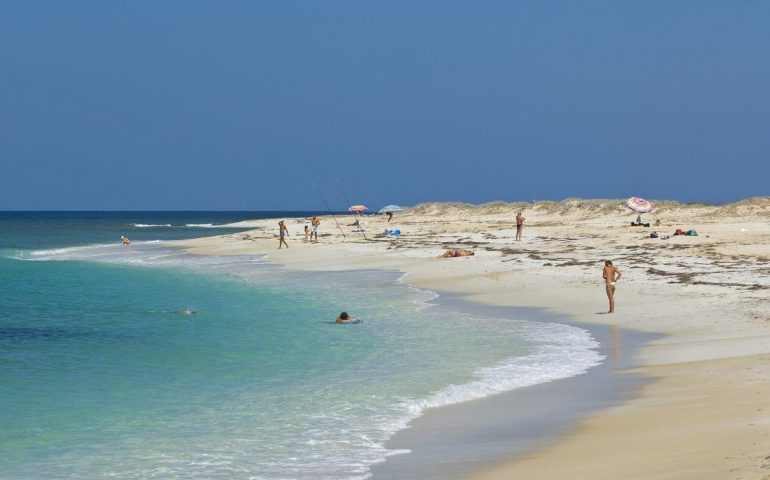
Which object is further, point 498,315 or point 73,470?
point 498,315

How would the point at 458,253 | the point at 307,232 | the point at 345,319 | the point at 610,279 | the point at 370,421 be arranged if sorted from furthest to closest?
the point at 307,232 → the point at 458,253 → the point at 345,319 → the point at 610,279 → the point at 370,421

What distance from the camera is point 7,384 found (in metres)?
15.4

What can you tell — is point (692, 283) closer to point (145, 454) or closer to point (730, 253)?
point (730, 253)

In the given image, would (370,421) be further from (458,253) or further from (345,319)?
(458,253)

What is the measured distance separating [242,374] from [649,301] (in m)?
11.6

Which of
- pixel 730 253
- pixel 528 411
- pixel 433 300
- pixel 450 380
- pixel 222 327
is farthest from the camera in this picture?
pixel 730 253

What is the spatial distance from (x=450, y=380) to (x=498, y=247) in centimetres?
2754

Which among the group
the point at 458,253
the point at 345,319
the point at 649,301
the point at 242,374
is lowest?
the point at 242,374

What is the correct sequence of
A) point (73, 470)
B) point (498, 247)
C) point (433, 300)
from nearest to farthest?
point (73, 470) → point (433, 300) → point (498, 247)

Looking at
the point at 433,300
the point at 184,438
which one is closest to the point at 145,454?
the point at 184,438

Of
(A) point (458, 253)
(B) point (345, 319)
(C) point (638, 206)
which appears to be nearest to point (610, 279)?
(B) point (345, 319)

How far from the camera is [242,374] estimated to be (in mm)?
16125

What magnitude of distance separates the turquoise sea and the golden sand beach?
2035 millimetres

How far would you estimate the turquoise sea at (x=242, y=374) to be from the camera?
1073 centimetres
